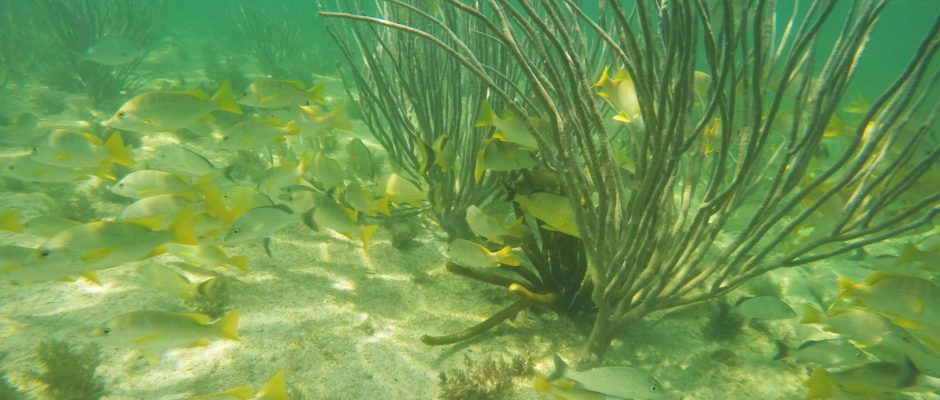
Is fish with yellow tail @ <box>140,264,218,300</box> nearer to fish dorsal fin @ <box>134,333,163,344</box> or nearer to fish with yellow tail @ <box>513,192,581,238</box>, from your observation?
fish dorsal fin @ <box>134,333,163,344</box>

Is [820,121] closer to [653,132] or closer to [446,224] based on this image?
[653,132]

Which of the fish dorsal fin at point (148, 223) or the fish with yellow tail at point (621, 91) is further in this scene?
the fish with yellow tail at point (621, 91)

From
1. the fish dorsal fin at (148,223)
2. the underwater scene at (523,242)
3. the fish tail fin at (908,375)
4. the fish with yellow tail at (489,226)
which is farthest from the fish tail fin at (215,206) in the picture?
the fish tail fin at (908,375)

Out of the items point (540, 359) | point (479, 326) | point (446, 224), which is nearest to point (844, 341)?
point (540, 359)

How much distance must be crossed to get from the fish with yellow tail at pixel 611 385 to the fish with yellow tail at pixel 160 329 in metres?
1.79

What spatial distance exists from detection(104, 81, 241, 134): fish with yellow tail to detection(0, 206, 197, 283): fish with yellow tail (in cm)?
149

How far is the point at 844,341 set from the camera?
3025 millimetres

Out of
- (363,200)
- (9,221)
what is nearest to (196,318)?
(363,200)

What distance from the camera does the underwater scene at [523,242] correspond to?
2.30 meters

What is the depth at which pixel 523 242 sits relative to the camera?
354 cm

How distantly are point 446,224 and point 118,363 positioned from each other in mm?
2920

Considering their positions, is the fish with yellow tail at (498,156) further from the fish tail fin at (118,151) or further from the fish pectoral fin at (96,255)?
the fish tail fin at (118,151)

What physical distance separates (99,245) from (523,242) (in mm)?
2706

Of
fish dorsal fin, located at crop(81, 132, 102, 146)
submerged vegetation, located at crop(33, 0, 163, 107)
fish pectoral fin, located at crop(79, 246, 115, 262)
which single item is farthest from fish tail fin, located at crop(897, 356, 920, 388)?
submerged vegetation, located at crop(33, 0, 163, 107)
